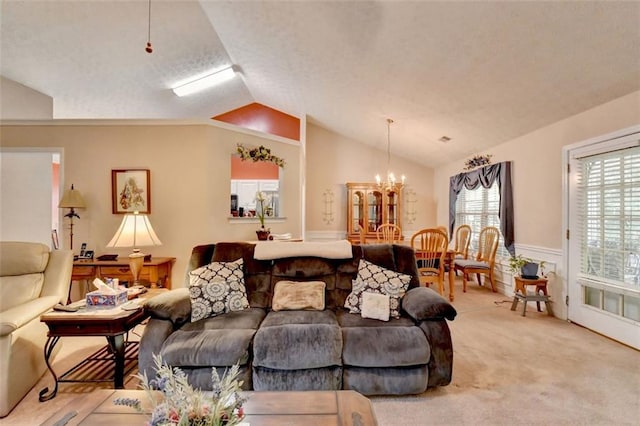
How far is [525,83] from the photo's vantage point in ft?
9.80

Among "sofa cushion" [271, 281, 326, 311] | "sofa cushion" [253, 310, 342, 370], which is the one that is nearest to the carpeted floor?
"sofa cushion" [253, 310, 342, 370]

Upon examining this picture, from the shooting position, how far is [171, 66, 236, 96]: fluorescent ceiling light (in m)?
4.95

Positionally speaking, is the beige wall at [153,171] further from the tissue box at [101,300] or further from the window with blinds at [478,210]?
the window with blinds at [478,210]

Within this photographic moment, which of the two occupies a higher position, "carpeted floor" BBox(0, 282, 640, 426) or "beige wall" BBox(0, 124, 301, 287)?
"beige wall" BBox(0, 124, 301, 287)

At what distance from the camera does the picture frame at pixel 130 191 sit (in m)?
3.95

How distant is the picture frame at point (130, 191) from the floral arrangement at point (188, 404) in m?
3.55

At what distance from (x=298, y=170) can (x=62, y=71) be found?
11.3 feet

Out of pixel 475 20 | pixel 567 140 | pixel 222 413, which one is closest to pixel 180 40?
pixel 475 20

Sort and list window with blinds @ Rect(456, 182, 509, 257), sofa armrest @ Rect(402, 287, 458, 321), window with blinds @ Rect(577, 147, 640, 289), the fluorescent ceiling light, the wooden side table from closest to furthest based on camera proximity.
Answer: sofa armrest @ Rect(402, 287, 458, 321), window with blinds @ Rect(577, 147, 640, 289), the wooden side table, window with blinds @ Rect(456, 182, 509, 257), the fluorescent ceiling light

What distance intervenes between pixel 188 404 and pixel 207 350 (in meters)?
1.05

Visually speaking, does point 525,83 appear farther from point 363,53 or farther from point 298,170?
point 298,170

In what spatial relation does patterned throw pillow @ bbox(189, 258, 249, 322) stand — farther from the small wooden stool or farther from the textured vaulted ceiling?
the small wooden stool

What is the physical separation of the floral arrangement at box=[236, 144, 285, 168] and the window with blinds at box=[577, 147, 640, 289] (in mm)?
3949

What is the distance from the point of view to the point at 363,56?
330 centimetres
